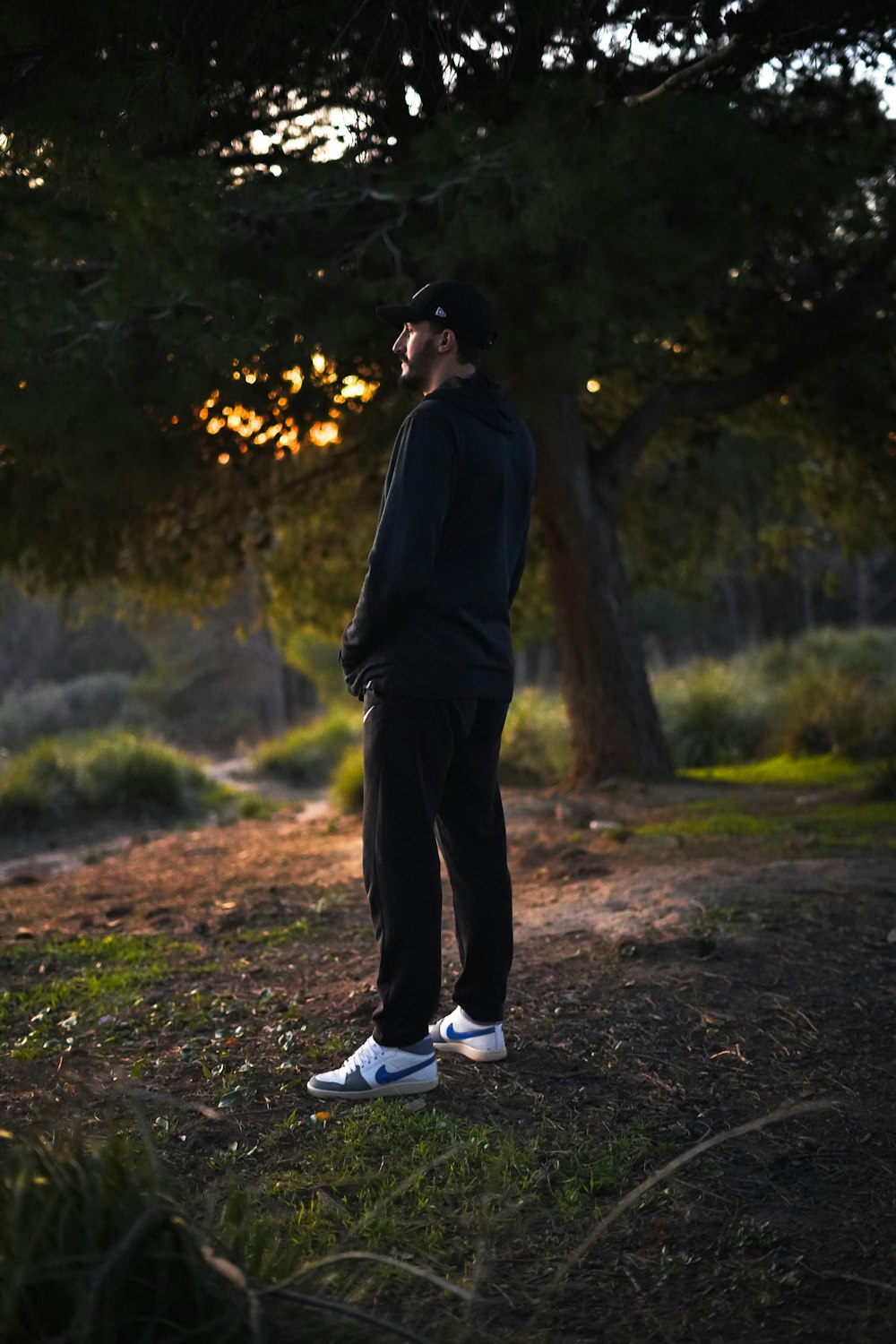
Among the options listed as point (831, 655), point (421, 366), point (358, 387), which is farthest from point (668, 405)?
point (831, 655)

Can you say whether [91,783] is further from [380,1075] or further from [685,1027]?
[380,1075]

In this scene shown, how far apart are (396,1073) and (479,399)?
6.19 ft

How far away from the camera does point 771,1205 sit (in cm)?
278

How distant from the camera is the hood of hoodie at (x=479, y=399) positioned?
3.53m

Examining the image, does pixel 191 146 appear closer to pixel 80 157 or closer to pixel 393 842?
pixel 80 157

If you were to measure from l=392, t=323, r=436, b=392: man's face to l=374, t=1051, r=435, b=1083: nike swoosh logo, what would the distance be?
190 cm

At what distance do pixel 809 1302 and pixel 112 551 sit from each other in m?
8.07

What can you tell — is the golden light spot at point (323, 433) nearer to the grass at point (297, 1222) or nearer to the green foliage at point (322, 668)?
the grass at point (297, 1222)

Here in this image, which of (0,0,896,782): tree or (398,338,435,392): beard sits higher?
(0,0,896,782): tree

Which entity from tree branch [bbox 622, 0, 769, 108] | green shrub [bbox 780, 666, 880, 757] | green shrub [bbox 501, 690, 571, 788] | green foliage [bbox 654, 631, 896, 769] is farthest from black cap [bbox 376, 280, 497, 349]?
green shrub [bbox 780, 666, 880, 757]

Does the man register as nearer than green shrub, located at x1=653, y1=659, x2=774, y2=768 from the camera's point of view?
Yes

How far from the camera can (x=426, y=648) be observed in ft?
11.3

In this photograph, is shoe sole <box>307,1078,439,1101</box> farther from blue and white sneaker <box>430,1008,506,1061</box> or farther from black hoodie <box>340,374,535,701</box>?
black hoodie <box>340,374,535,701</box>

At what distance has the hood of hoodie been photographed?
353 centimetres
